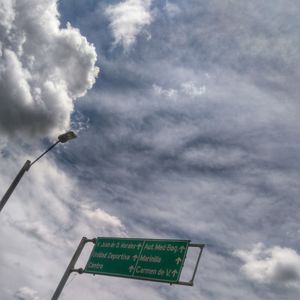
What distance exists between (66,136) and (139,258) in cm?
619

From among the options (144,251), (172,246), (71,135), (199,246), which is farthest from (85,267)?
(71,135)

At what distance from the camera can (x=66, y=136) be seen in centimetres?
1317

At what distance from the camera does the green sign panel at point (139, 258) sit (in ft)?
45.2

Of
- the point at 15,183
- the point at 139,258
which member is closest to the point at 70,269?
the point at 139,258

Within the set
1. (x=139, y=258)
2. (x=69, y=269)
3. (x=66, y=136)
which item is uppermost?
(x=66, y=136)

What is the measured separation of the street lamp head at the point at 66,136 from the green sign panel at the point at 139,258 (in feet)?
18.5

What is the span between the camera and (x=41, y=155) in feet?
44.6

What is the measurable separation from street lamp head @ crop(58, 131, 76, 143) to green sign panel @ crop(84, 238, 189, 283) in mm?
5630

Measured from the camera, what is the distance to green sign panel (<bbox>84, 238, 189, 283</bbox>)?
45.2 feet

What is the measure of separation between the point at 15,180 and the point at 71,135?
2651 mm

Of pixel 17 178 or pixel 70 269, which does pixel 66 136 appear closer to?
pixel 17 178

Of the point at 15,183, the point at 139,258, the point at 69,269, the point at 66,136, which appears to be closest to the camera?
the point at 15,183

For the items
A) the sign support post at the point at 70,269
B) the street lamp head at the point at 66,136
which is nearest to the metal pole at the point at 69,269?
the sign support post at the point at 70,269

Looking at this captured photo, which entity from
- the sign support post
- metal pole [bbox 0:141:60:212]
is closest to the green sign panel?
the sign support post
